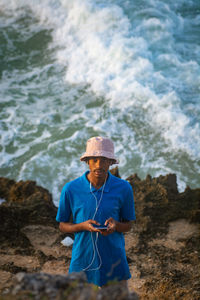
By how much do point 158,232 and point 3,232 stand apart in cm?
242

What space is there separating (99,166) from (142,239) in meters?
3.08

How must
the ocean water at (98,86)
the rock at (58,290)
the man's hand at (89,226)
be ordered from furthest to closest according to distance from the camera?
the ocean water at (98,86), the man's hand at (89,226), the rock at (58,290)

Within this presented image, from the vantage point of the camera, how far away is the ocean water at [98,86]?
934 centimetres

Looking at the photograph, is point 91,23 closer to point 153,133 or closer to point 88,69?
point 88,69

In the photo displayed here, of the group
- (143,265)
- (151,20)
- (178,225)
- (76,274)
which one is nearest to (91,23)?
(151,20)

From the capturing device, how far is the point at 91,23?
50.7 feet

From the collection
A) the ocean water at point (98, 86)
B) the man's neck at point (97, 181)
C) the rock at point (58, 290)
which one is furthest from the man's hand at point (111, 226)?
the ocean water at point (98, 86)

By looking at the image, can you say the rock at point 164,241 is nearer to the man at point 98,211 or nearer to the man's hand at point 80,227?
the man at point 98,211

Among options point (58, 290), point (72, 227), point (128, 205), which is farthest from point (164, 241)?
point (58, 290)

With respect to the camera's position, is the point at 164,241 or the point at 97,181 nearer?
the point at 97,181

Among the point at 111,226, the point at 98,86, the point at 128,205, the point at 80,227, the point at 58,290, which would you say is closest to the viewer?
the point at 58,290

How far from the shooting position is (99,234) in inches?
106

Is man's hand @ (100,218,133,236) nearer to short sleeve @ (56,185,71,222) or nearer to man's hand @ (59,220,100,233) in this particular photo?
man's hand @ (59,220,100,233)

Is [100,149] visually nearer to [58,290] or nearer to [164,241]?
[58,290]
